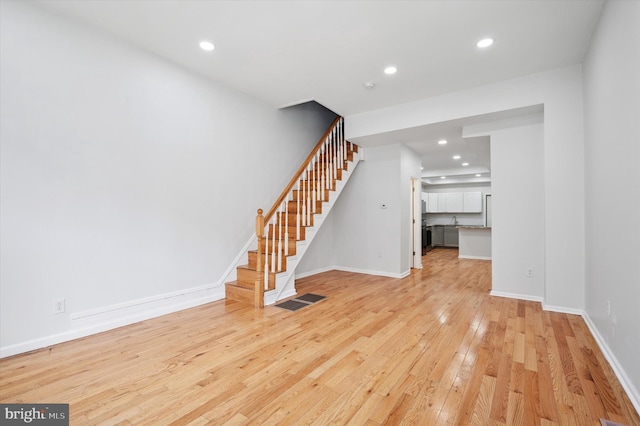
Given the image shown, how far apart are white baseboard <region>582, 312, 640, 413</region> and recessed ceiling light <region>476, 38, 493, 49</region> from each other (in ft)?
9.90

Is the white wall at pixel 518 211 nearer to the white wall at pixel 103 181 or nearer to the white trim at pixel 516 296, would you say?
the white trim at pixel 516 296

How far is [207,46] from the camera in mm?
3352

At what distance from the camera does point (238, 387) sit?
2.09 m

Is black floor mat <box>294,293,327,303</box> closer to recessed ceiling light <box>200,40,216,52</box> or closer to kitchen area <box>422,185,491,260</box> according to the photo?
recessed ceiling light <box>200,40,216,52</box>

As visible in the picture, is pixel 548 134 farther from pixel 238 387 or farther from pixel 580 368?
pixel 238 387

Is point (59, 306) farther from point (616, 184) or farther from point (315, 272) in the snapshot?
point (616, 184)

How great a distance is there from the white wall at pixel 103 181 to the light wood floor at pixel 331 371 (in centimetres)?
39

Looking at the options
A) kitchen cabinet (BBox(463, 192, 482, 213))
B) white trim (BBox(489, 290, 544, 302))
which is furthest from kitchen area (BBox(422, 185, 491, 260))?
white trim (BBox(489, 290, 544, 302))

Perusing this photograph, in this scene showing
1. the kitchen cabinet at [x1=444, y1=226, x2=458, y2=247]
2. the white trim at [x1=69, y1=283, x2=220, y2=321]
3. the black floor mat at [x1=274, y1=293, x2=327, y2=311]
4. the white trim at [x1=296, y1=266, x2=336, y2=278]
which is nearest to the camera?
the white trim at [x1=69, y1=283, x2=220, y2=321]

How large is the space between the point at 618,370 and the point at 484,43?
3.13 metres

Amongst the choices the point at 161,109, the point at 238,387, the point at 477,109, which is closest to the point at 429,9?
the point at 477,109

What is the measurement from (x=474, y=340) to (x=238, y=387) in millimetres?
2197

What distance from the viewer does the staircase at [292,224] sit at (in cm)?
411

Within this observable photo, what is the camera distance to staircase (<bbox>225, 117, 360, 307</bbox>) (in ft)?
13.5
